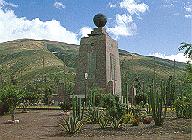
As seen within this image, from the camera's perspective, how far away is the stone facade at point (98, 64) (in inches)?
1575

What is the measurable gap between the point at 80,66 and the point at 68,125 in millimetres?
24478

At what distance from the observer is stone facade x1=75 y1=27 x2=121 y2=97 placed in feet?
131

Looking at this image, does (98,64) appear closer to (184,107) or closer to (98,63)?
(98,63)

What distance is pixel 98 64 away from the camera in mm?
40219

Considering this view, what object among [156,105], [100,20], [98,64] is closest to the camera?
[156,105]

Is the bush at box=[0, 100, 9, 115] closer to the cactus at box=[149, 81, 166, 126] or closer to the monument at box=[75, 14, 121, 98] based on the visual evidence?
the monument at box=[75, 14, 121, 98]

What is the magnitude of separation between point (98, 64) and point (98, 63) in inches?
4.2

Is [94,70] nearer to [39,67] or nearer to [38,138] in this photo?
[38,138]

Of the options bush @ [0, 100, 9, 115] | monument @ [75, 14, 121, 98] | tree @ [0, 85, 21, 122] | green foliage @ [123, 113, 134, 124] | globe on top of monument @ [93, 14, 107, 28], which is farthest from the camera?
globe on top of monument @ [93, 14, 107, 28]

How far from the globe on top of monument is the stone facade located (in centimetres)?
49

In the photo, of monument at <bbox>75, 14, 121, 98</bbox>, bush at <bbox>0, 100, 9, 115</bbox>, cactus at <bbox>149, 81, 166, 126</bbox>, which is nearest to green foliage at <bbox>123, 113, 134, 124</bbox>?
cactus at <bbox>149, 81, 166, 126</bbox>

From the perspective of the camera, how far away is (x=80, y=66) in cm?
4175

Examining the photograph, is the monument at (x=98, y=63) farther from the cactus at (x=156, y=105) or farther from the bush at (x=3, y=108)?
the cactus at (x=156, y=105)

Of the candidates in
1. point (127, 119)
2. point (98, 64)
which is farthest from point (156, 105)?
point (98, 64)
